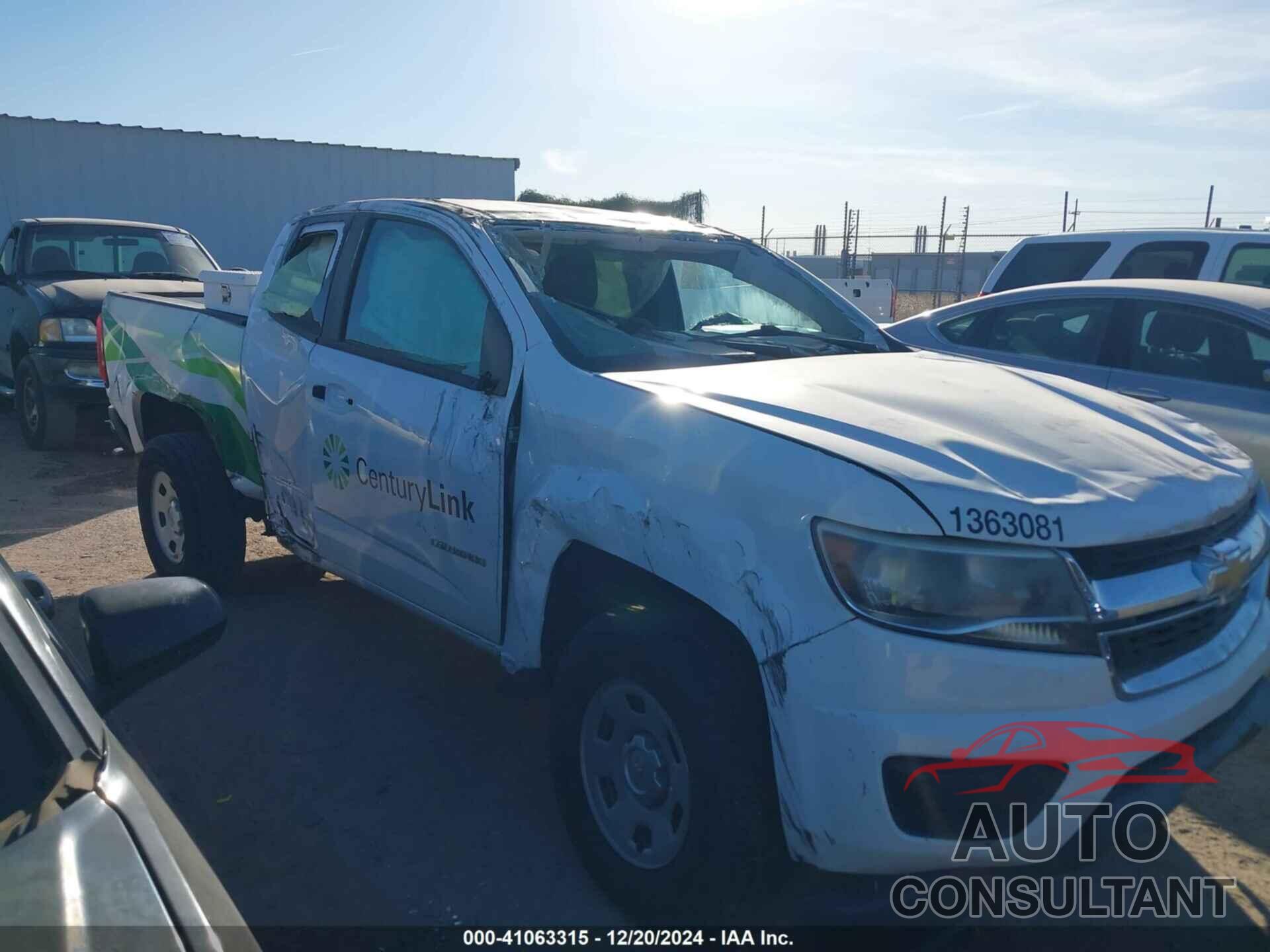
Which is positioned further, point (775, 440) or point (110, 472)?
point (110, 472)

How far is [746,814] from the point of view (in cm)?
231

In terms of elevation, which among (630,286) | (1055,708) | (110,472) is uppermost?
(630,286)

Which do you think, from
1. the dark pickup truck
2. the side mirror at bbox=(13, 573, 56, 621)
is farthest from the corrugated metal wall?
the side mirror at bbox=(13, 573, 56, 621)

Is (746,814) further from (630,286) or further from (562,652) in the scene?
(630,286)

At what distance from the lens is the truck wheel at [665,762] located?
2330 mm

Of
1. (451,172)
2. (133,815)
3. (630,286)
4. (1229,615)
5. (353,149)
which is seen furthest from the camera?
(451,172)

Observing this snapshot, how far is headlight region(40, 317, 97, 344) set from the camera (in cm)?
884

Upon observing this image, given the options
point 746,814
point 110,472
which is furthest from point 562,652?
point 110,472

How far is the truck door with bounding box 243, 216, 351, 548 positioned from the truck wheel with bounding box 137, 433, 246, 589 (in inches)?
17.4

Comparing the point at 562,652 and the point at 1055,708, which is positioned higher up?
the point at 1055,708

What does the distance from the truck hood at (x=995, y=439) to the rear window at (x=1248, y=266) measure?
510cm

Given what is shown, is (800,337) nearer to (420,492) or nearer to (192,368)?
(420,492)

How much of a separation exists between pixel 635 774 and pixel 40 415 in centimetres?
841

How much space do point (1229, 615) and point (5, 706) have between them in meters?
2.62
